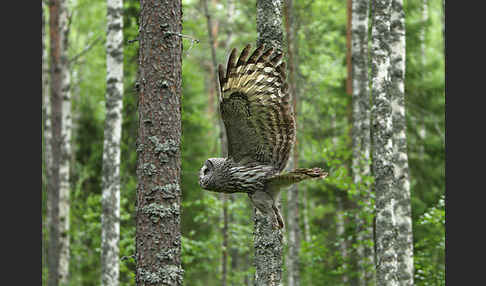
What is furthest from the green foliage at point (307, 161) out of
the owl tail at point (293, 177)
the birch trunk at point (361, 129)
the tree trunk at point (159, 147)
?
the owl tail at point (293, 177)

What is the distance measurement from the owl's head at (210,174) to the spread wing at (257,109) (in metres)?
0.20

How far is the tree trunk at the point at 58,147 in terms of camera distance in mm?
15023

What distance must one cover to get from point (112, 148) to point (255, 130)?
7404 mm

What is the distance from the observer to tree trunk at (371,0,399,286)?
402 inches

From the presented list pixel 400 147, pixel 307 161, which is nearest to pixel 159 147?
pixel 400 147

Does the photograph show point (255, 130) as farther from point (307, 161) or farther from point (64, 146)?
point (307, 161)

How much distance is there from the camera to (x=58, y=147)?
15.3m

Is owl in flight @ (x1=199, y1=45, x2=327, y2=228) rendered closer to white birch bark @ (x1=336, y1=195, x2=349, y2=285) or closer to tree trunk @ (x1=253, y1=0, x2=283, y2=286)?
tree trunk @ (x1=253, y1=0, x2=283, y2=286)

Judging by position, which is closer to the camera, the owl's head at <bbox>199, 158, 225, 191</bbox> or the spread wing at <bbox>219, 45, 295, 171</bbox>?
the spread wing at <bbox>219, 45, 295, 171</bbox>

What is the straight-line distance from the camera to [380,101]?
1034cm

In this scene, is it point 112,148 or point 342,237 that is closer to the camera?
point 112,148

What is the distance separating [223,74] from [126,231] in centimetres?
1170

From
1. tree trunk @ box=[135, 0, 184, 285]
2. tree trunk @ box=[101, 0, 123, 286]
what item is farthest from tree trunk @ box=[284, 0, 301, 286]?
tree trunk @ box=[135, 0, 184, 285]

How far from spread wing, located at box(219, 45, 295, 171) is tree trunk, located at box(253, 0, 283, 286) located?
137cm
